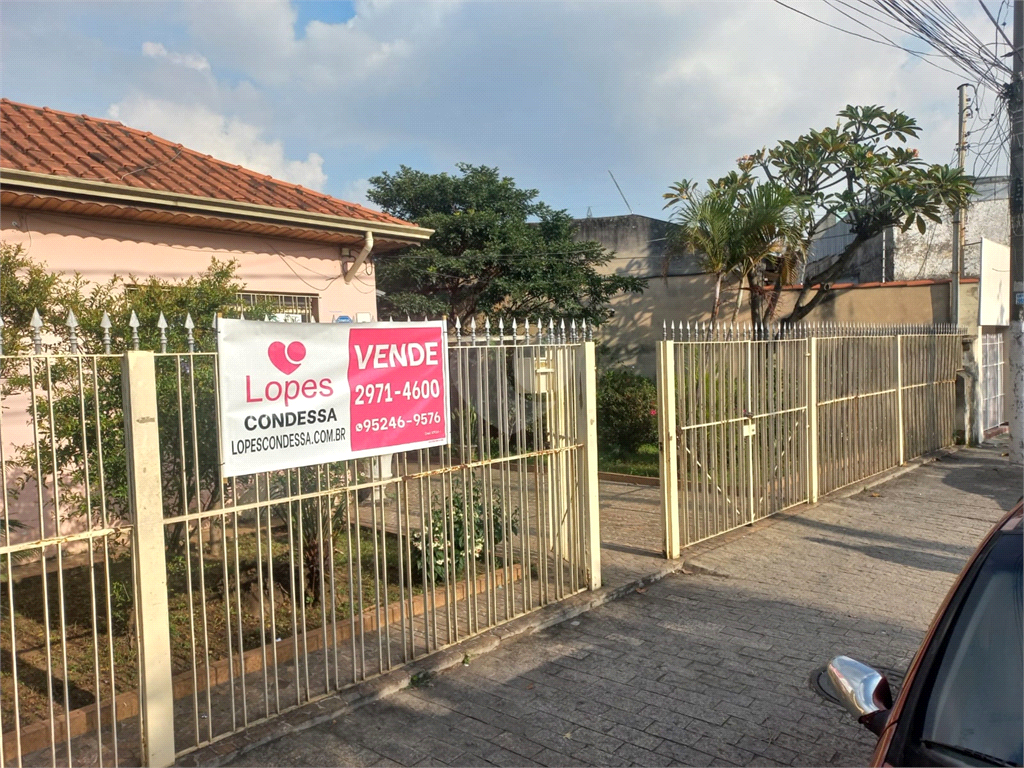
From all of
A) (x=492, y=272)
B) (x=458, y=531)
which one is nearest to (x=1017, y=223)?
(x=492, y=272)

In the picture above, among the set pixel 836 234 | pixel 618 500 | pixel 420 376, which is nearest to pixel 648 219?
pixel 836 234

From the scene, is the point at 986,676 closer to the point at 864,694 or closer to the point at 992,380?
the point at 864,694

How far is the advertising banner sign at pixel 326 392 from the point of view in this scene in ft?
12.9

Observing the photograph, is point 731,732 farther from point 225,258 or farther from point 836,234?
point 836,234

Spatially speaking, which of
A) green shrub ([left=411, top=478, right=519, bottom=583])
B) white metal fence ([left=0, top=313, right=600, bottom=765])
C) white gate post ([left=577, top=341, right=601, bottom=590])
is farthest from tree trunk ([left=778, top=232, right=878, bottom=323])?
white metal fence ([left=0, top=313, right=600, bottom=765])

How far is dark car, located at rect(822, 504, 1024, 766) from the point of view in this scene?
6.77 ft

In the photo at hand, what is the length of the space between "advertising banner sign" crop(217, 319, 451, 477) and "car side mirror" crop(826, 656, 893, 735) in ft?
9.30

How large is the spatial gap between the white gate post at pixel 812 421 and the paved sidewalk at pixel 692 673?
1.51 m

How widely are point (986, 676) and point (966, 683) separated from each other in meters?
0.06

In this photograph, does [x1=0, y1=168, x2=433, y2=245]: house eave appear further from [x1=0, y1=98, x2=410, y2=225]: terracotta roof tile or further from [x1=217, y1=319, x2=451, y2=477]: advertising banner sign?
[x1=217, y1=319, x2=451, y2=477]: advertising banner sign

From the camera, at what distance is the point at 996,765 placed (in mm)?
1969

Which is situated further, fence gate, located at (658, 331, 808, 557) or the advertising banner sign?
fence gate, located at (658, 331, 808, 557)

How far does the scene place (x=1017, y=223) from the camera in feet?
36.2

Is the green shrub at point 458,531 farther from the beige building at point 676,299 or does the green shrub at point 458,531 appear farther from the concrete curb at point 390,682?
Result: the beige building at point 676,299
